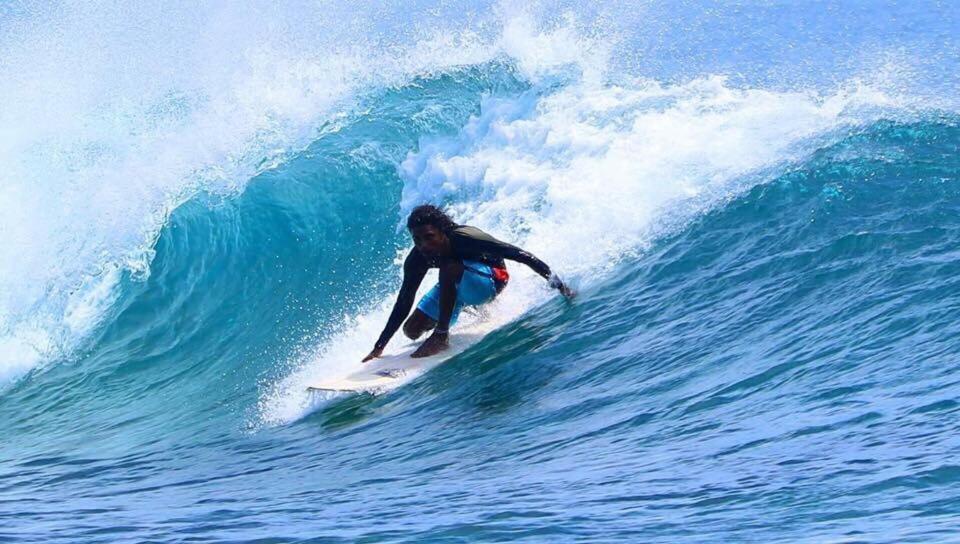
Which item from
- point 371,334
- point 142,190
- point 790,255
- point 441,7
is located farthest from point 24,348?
point 441,7

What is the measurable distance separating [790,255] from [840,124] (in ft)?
9.20

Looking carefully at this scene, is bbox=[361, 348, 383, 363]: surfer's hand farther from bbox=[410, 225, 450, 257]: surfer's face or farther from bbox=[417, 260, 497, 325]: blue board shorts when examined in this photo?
bbox=[410, 225, 450, 257]: surfer's face

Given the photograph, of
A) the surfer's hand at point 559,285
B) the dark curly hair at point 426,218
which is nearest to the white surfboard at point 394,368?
the surfer's hand at point 559,285

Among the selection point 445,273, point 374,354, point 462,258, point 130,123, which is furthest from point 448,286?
point 130,123

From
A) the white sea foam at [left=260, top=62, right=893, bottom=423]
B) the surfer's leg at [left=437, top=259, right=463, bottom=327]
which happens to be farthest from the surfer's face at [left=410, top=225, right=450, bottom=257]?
the white sea foam at [left=260, top=62, right=893, bottom=423]

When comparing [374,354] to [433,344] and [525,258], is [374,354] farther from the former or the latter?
[525,258]

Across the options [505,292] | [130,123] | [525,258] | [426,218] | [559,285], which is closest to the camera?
[426,218]

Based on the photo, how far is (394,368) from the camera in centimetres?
915

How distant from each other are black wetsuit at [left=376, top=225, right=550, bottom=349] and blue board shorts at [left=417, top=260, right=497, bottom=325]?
0.08m

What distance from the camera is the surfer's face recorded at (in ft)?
28.4

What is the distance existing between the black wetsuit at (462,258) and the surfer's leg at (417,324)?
267 mm

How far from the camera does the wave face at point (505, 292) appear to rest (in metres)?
Result: 5.52

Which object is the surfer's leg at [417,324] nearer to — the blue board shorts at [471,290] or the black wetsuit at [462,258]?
the blue board shorts at [471,290]

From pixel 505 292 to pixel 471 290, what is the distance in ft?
3.14
